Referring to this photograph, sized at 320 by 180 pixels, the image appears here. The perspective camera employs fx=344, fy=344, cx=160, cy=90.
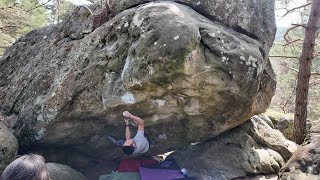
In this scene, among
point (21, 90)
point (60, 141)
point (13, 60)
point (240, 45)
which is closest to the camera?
point (240, 45)

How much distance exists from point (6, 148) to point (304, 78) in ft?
25.5

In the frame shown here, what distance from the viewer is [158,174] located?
20.0ft

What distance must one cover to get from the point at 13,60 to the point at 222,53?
5.77m

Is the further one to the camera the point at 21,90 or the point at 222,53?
the point at 21,90

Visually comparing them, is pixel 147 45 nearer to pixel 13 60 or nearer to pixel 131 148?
pixel 131 148

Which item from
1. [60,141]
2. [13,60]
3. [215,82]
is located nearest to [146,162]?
[60,141]

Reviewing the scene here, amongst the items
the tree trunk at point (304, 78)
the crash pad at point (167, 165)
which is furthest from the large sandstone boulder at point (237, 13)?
the tree trunk at point (304, 78)

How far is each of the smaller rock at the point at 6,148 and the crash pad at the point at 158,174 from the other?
2.24 m

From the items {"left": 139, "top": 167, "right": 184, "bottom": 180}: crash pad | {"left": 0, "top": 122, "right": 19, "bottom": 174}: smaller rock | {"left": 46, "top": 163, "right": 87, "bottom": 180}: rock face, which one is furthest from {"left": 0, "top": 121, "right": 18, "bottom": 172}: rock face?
{"left": 139, "top": 167, "right": 184, "bottom": 180}: crash pad

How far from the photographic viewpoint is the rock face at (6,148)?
578cm

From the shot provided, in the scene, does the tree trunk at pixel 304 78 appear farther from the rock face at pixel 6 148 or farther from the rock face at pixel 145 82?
the rock face at pixel 6 148

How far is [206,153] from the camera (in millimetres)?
6852

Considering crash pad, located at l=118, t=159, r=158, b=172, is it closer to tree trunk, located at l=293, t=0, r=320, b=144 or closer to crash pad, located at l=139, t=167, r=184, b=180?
crash pad, located at l=139, t=167, r=184, b=180

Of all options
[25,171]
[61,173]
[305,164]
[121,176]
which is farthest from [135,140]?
[25,171]
